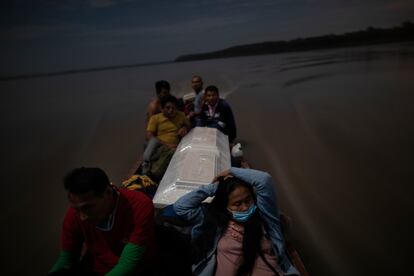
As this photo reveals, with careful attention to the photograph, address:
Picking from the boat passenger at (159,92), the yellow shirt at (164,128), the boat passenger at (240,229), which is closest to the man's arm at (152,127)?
the yellow shirt at (164,128)

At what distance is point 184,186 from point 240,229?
866mm

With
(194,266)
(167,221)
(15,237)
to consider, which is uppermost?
(167,221)

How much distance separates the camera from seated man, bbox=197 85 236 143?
4.59m

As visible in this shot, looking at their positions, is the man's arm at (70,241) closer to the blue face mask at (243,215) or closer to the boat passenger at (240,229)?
the boat passenger at (240,229)

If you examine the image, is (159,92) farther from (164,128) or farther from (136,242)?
(136,242)

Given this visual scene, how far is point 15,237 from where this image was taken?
4520 mm

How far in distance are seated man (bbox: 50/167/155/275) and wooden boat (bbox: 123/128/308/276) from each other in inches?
7.9

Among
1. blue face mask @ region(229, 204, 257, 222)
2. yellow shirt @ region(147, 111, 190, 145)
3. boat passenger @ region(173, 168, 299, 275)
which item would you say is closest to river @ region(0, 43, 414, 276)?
boat passenger @ region(173, 168, 299, 275)

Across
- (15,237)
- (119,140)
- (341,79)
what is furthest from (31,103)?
(341,79)

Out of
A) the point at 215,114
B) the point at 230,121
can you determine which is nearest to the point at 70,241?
the point at 215,114

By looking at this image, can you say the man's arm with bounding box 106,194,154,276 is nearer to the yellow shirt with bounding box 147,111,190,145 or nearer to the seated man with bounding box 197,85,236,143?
the yellow shirt with bounding box 147,111,190,145

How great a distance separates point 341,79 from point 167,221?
52.7 feet

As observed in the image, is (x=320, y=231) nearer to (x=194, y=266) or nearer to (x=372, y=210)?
(x=372, y=210)

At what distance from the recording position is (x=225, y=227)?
82.2 inches
